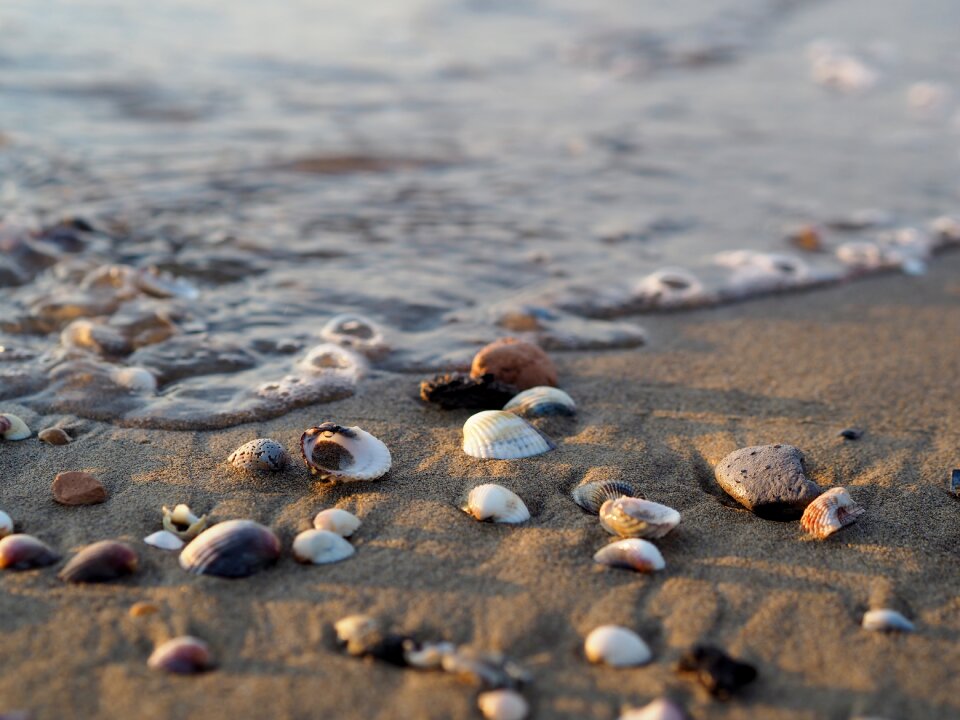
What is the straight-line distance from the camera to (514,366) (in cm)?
308

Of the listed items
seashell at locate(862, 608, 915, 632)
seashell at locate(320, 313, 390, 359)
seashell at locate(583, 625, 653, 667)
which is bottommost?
seashell at locate(320, 313, 390, 359)

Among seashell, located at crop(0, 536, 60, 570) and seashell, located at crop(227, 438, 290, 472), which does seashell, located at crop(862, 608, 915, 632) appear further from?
seashell, located at crop(0, 536, 60, 570)

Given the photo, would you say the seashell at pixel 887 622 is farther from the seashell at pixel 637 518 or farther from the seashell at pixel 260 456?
the seashell at pixel 260 456

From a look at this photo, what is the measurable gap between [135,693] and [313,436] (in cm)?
93

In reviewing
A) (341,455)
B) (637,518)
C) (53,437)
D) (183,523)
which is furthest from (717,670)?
(53,437)

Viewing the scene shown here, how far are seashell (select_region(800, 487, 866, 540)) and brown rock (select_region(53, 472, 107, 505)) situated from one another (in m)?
1.80

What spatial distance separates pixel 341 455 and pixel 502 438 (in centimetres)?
47

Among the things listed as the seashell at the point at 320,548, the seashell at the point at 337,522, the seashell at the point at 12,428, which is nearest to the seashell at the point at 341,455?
the seashell at the point at 337,522

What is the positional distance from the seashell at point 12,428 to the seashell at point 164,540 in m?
0.76

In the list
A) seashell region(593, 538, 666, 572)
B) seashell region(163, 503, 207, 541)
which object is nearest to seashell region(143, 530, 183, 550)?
seashell region(163, 503, 207, 541)

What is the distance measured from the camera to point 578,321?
3.86 metres

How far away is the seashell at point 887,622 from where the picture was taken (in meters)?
1.95

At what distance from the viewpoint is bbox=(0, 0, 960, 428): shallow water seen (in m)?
3.52

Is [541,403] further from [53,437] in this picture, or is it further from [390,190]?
[390,190]
